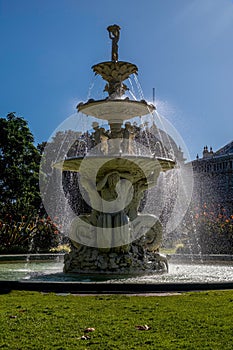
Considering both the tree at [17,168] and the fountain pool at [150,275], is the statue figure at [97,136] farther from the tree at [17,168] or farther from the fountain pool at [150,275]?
the tree at [17,168]

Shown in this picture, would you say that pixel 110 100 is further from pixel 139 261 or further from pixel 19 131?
pixel 19 131

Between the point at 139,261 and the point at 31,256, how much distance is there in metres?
6.98

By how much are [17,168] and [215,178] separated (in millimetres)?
27392

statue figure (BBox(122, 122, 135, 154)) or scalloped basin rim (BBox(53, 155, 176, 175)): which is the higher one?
statue figure (BBox(122, 122, 135, 154))

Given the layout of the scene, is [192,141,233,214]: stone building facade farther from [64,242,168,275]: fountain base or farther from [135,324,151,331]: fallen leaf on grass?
[135,324,151,331]: fallen leaf on grass

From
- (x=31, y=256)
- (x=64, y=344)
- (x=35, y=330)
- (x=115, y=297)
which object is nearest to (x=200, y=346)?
(x=64, y=344)

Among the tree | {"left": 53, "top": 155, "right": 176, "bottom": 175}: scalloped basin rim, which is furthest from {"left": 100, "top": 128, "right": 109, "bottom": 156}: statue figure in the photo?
the tree

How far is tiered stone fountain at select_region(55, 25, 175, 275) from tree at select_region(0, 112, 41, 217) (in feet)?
56.7

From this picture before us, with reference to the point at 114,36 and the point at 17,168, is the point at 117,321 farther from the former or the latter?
the point at 17,168

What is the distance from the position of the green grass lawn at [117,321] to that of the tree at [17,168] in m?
22.6

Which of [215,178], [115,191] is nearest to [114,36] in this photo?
[115,191]

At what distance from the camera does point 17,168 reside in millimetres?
30203

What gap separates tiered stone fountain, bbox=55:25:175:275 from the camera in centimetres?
1220

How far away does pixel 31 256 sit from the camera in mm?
18156
